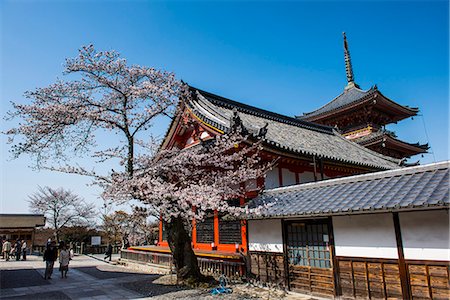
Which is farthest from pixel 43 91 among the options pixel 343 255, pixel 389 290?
pixel 389 290

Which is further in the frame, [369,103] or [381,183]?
[369,103]

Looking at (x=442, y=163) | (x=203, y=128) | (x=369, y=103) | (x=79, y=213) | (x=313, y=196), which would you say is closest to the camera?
(x=442, y=163)

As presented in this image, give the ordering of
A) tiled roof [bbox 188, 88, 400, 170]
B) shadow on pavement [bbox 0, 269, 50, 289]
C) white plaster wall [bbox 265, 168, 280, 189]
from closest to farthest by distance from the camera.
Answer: shadow on pavement [bbox 0, 269, 50, 289]
white plaster wall [bbox 265, 168, 280, 189]
tiled roof [bbox 188, 88, 400, 170]

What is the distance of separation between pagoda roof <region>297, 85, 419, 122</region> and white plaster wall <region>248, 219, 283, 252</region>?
67.1ft

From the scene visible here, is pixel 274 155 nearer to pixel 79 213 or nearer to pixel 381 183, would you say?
pixel 381 183

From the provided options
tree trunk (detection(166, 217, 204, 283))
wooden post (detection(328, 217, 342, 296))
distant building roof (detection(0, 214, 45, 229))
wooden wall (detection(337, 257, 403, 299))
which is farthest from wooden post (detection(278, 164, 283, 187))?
distant building roof (detection(0, 214, 45, 229))

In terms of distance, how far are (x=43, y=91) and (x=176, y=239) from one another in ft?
26.3

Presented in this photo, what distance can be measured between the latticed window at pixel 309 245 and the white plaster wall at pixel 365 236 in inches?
19.6

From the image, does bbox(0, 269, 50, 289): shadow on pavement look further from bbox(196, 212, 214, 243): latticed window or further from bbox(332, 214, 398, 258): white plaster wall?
bbox(332, 214, 398, 258): white plaster wall

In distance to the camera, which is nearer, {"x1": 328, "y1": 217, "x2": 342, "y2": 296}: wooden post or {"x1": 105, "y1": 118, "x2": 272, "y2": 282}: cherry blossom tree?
{"x1": 328, "y1": 217, "x2": 342, "y2": 296}: wooden post

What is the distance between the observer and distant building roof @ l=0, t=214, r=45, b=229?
38219 mm

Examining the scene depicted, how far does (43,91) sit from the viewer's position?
11.9 meters

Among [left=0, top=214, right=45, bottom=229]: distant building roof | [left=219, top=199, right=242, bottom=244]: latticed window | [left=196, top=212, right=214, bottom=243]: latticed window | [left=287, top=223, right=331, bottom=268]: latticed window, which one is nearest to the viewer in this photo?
[left=287, top=223, right=331, bottom=268]: latticed window

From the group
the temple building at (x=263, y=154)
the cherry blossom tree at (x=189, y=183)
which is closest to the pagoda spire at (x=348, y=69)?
the temple building at (x=263, y=154)
